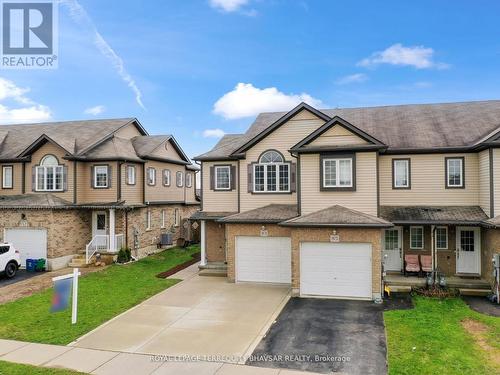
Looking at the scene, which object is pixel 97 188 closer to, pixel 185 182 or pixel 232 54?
pixel 185 182

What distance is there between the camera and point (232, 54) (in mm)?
27781

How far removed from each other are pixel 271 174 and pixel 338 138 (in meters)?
3.97

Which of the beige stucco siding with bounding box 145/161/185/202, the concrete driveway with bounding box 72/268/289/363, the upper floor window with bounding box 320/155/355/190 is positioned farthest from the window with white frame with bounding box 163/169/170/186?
the upper floor window with bounding box 320/155/355/190

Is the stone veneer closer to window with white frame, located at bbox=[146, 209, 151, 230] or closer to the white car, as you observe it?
window with white frame, located at bbox=[146, 209, 151, 230]

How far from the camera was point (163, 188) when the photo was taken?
27.0 metres

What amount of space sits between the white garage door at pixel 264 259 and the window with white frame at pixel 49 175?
13.0 meters

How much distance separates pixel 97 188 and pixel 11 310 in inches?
425

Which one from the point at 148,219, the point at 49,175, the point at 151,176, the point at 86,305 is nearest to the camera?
the point at 86,305

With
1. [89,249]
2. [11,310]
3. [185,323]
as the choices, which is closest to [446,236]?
[185,323]

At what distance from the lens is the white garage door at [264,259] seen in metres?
16.0

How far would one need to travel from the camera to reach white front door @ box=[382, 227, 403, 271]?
16656 millimetres

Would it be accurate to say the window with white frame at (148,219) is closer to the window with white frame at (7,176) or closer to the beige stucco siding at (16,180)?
the beige stucco siding at (16,180)

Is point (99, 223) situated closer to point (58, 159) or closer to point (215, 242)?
point (58, 159)

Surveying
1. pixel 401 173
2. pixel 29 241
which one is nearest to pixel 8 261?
pixel 29 241
